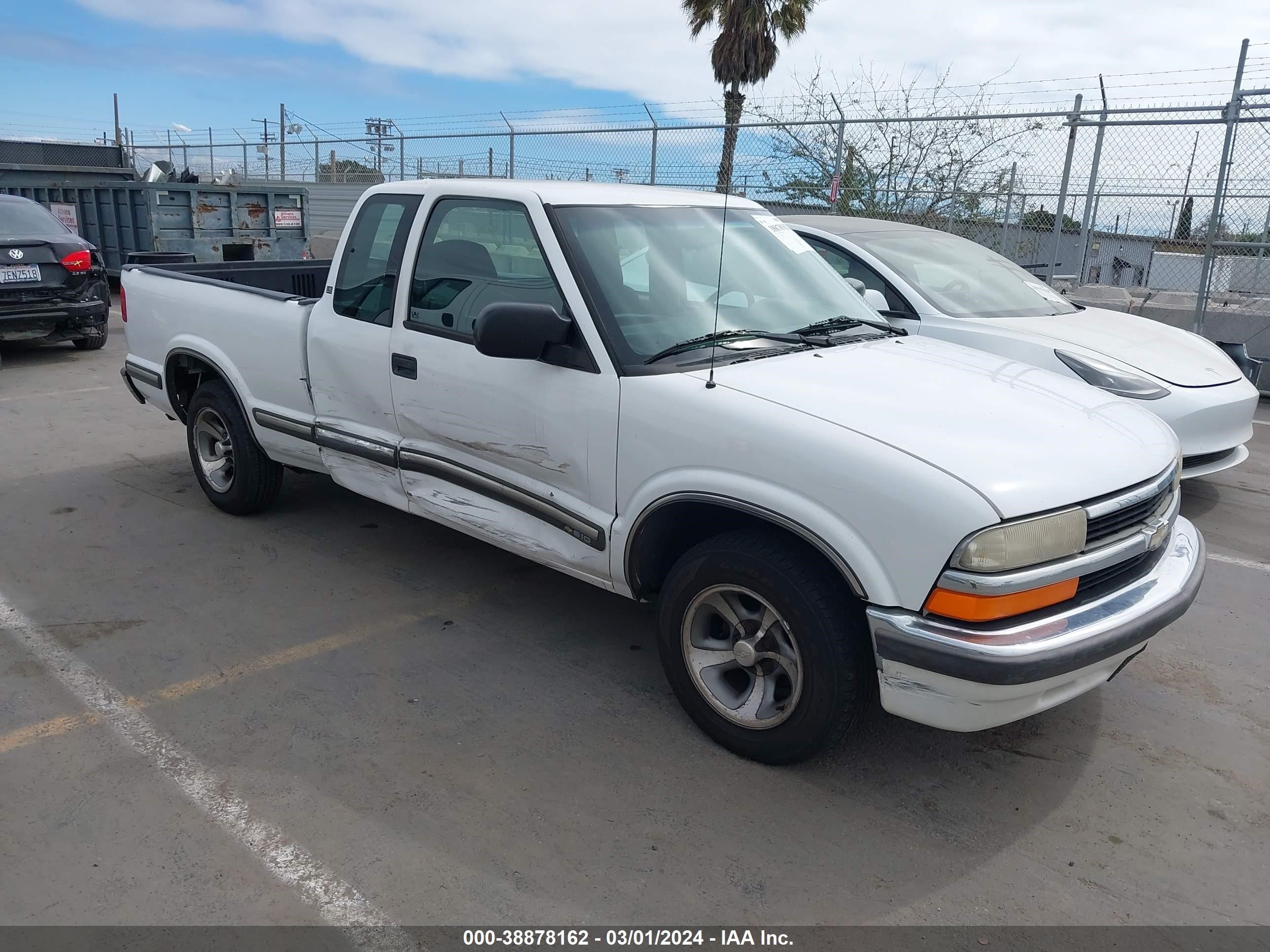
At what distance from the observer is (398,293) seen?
4.27 meters

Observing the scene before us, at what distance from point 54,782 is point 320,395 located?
212cm

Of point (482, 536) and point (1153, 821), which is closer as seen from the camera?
point (1153, 821)

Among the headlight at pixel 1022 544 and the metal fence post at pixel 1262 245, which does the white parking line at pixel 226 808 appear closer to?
the headlight at pixel 1022 544

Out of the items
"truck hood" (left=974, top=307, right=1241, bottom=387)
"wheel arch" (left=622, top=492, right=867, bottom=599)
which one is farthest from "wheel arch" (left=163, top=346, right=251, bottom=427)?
"truck hood" (left=974, top=307, right=1241, bottom=387)

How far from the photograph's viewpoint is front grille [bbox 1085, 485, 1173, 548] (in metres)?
2.95

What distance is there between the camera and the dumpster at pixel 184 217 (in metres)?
13.7

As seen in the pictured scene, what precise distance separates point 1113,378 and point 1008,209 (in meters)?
7.47

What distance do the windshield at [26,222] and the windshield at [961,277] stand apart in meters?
8.24

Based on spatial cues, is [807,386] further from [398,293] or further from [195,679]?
[195,679]

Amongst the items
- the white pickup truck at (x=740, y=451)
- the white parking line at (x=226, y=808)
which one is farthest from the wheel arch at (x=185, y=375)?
the white parking line at (x=226, y=808)

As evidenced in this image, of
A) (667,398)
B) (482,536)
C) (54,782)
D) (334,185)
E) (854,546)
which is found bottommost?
(54,782)

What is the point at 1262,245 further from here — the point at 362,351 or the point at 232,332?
the point at 232,332

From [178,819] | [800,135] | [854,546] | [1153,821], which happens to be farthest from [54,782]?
[800,135]

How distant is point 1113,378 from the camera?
5.66 m
